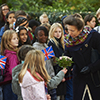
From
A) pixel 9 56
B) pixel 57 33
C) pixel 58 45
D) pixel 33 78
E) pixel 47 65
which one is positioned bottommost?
pixel 33 78

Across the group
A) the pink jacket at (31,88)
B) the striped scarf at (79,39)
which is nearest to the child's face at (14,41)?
the striped scarf at (79,39)

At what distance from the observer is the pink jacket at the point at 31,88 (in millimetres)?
3461

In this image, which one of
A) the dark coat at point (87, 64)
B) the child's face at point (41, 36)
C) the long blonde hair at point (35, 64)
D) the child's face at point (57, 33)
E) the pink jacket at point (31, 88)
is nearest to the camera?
the pink jacket at point (31, 88)

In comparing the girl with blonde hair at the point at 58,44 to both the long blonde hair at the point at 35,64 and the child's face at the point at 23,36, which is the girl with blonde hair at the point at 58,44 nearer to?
the child's face at the point at 23,36

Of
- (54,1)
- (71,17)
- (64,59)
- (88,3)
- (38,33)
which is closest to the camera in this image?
(71,17)

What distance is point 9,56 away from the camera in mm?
4602

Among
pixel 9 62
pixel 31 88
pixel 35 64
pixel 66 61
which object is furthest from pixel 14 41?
pixel 31 88

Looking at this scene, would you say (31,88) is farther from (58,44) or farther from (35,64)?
(58,44)

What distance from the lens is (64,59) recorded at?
458cm

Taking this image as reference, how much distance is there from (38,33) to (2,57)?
52.0 inches

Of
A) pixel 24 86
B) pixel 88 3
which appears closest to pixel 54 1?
pixel 88 3

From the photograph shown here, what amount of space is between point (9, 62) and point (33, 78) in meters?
1.20

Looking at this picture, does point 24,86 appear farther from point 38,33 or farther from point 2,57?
point 38,33

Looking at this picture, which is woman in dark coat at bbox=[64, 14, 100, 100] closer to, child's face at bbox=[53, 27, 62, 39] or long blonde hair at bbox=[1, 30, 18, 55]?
long blonde hair at bbox=[1, 30, 18, 55]
